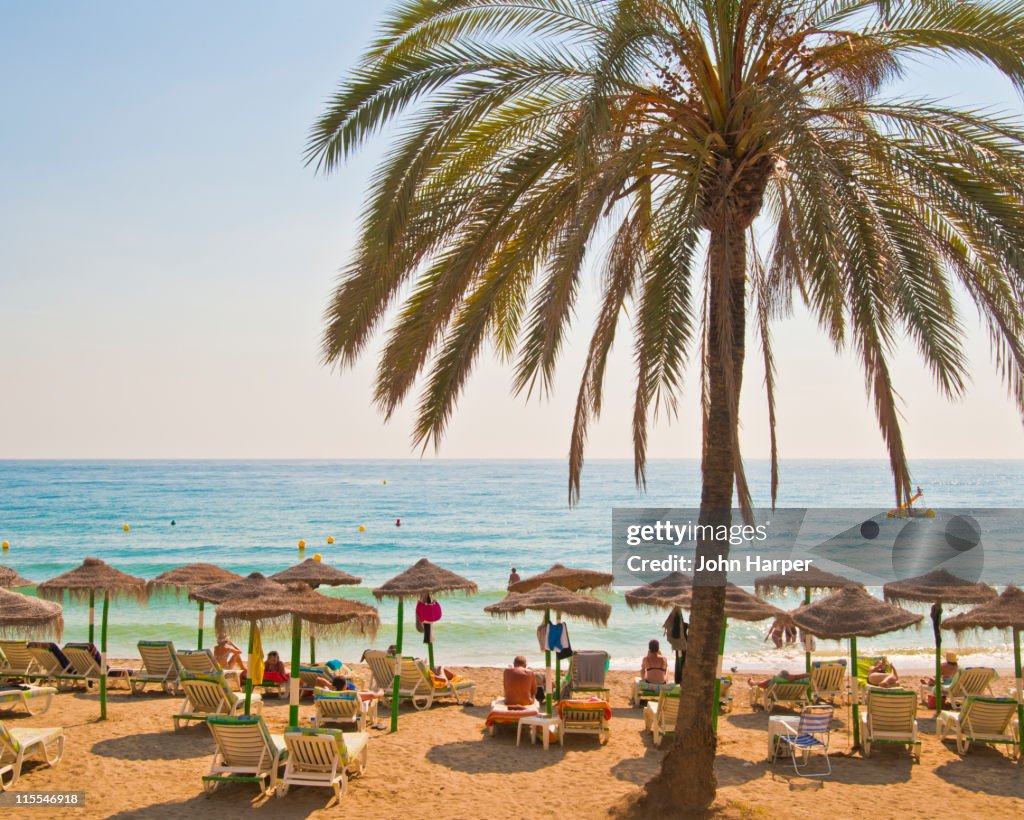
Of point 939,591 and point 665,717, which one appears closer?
point 665,717

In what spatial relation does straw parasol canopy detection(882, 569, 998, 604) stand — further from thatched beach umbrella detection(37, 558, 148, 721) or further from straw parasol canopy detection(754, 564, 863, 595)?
thatched beach umbrella detection(37, 558, 148, 721)

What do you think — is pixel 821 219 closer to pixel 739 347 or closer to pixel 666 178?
pixel 739 347

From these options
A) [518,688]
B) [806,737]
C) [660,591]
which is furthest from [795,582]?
[518,688]

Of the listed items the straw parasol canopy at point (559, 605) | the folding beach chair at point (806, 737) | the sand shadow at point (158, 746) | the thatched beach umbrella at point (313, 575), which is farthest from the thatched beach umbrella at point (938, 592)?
the sand shadow at point (158, 746)

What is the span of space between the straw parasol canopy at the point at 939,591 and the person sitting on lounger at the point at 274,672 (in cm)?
906

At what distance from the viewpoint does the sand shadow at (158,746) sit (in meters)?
10.8

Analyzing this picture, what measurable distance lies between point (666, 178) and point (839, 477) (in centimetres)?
14240

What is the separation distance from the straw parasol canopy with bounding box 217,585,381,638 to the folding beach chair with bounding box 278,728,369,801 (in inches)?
44.9

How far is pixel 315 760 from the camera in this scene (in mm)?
9438

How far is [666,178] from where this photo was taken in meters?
9.27

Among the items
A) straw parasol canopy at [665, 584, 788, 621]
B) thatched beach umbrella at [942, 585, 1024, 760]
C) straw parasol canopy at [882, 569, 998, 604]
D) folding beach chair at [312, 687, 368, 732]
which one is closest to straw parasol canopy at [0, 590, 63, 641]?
folding beach chair at [312, 687, 368, 732]

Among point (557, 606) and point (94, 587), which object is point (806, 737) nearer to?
point (557, 606)

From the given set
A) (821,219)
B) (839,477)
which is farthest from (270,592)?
(839,477)

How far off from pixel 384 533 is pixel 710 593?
2206 inches
